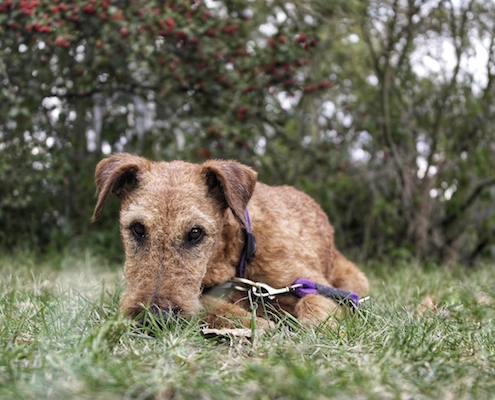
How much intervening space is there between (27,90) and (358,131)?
3.19 meters

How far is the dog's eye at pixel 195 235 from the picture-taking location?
264 centimetres

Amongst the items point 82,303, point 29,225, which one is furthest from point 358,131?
point 82,303

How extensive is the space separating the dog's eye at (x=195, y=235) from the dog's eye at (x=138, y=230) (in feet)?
0.67

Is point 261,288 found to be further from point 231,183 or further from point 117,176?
point 117,176

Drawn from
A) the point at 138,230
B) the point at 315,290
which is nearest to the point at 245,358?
the point at 138,230

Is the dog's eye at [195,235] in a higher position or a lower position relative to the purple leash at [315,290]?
higher

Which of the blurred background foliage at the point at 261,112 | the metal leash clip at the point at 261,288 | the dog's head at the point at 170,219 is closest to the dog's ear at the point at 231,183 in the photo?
the dog's head at the point at 170,219

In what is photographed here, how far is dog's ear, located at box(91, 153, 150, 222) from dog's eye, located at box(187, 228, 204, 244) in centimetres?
46

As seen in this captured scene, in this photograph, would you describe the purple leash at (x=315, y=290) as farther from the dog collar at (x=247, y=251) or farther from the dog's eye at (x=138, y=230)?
the dog's eye at (x=138, y=230)

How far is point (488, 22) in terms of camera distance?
5488 mm

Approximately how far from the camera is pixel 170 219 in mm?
2596

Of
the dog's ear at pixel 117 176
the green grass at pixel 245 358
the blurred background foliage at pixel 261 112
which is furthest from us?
the blurred background foliage at pixel 261 112

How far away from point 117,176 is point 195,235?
512 mm

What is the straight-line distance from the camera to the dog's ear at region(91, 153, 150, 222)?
2.83m
